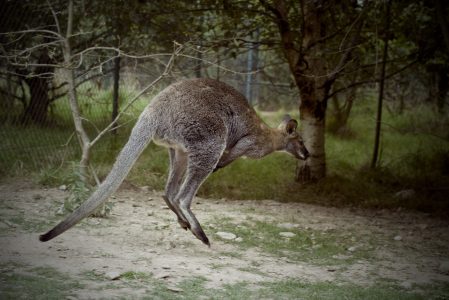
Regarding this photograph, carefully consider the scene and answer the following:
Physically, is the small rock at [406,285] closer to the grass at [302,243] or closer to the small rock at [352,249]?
the grass at [302,243]

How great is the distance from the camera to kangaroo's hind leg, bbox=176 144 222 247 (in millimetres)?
5414

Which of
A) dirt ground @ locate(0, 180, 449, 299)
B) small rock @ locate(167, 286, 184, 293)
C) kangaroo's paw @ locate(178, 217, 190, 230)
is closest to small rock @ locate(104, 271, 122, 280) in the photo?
dirt ground @ locate(0, 180, 449, 299)

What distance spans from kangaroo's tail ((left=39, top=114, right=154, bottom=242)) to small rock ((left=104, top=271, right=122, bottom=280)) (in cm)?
50

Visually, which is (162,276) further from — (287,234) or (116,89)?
(116,89)

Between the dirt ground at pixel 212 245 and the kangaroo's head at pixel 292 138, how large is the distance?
73 centimetres

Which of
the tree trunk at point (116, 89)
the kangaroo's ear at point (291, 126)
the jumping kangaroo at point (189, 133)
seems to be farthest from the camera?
the tree trunk at point (116, 89)

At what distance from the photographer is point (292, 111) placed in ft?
40.9

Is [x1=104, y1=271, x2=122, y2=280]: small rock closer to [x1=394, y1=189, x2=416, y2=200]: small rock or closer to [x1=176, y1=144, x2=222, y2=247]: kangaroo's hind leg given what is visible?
[x1=176, y1=144, x2=222, y2=247]: kangaroo's hind leg

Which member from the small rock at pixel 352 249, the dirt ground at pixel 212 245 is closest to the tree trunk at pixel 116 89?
the dirt ground at pixel 212 245

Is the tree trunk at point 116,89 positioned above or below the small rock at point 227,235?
above

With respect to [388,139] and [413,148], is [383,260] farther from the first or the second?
[388,139]

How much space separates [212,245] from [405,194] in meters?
3.71

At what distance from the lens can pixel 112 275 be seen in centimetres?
414

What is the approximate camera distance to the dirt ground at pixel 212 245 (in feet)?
14.5
